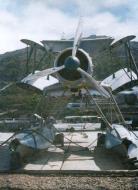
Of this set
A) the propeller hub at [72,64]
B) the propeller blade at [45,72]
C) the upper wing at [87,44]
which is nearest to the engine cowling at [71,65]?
the propeller hub at [72,64]

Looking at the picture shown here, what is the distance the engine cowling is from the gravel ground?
3782mm

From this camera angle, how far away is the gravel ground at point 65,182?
8695mm

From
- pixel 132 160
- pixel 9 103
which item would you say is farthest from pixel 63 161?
pixel 9 103

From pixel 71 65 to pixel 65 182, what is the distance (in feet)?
14.0

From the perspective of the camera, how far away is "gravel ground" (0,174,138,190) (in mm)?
8695

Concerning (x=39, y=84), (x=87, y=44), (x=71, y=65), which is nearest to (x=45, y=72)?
(x=71, y=65)

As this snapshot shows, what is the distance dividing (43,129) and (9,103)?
1555 inches

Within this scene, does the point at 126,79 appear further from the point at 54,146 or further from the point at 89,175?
the point at 89,175

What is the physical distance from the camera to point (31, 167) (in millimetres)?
11453

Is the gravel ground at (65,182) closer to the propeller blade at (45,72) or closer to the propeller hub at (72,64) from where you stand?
the propeller blade at (45,72)

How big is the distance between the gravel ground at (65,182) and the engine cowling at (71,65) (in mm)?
3782

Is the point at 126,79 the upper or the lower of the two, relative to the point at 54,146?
upper

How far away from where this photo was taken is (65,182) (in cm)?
928

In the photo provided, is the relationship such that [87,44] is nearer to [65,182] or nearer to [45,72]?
[45,72]
